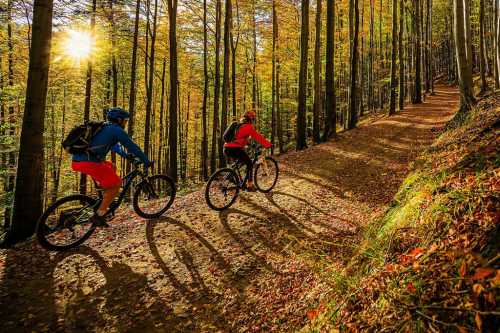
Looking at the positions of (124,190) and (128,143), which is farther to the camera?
(124,190)

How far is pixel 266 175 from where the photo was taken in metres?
8.82

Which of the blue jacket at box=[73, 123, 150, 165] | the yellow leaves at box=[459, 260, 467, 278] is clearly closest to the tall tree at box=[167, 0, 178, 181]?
the blue jacket at box=[73, 123, 150, 165]

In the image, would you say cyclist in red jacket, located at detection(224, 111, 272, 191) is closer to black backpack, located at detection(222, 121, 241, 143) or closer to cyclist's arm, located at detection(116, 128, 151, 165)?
black backpack, located at detection(222, 121, 241, 143)

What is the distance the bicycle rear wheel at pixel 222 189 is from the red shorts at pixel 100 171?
7.40 ft

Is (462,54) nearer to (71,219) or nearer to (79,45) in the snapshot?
(71,219)

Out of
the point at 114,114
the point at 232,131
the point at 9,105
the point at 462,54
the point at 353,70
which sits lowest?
the point at 232,131

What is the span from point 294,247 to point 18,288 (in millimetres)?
4498

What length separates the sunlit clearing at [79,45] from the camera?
15249mm

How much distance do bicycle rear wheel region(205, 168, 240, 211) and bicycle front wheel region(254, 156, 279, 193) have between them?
94 centimetres

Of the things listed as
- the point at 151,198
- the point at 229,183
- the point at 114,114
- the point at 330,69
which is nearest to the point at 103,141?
the point at 114,114

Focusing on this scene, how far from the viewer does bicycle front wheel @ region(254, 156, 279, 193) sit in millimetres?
8578

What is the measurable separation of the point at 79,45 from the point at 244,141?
1360cm

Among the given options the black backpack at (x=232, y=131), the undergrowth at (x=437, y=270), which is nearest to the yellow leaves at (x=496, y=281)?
the undergrowth at (x=437, y=270)

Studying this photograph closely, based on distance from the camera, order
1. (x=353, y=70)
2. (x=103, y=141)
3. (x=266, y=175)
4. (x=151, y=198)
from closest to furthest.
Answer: (x=103, y=141), (x=151, y=198), (x=266, y=175), (x=353, y=70)
